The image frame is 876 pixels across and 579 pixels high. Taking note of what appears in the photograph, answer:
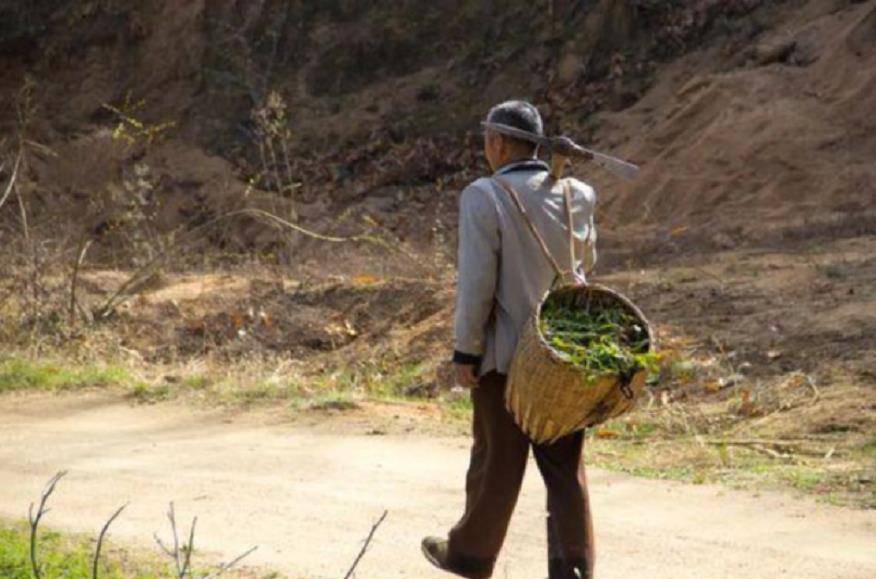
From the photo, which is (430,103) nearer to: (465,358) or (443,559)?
(443,559)

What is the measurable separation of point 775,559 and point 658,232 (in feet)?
27.2

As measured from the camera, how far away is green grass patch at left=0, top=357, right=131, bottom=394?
10984 millimetres

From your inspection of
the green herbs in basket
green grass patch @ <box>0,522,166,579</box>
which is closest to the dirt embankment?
green grass patch @ <box>0,522,166,579</box>

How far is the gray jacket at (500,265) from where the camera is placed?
5.49 m

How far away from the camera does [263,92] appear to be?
21016 millimetres

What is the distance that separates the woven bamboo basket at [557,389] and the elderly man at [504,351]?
0.13 meters

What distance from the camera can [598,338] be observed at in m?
5.36

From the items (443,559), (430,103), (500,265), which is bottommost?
(443,559)

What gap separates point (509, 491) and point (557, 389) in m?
0.49

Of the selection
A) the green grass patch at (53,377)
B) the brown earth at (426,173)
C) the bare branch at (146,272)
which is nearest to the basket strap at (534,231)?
the brown earth at (426,173)

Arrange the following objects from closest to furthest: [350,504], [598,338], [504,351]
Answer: [598,338] < [504,351] < [350,504]

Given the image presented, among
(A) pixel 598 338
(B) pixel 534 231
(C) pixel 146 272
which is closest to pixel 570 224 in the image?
(B) pixel 534 231

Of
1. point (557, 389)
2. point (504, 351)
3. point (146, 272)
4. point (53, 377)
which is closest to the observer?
point (557, 389)

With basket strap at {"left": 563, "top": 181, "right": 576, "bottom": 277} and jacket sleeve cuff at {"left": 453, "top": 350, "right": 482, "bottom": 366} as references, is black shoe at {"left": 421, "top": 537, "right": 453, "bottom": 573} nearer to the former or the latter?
jacket sleeve cuff at {"left": 453, "top": 350, "right": 482, "bottom": 366}
